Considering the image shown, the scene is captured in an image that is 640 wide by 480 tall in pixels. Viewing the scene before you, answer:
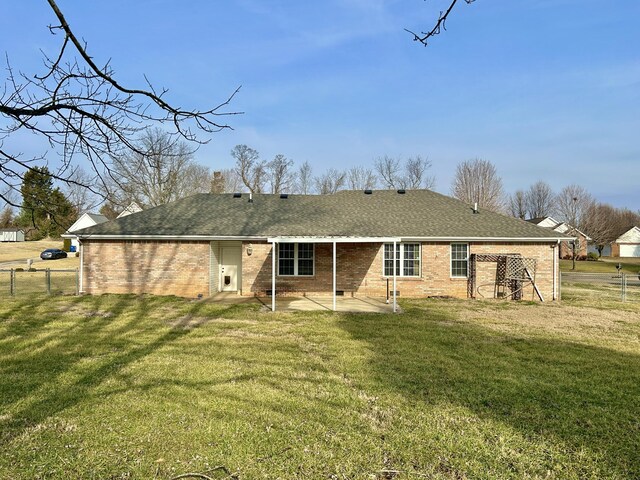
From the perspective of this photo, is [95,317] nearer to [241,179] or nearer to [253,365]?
[253,365]

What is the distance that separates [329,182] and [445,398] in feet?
164

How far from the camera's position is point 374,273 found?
1622 centimetres

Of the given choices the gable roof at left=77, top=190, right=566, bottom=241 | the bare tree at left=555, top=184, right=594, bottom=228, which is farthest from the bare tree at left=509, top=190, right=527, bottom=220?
the gable roof at left=77, top=190, right=566, bottom=241

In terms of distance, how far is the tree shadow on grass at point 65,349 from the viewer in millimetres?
4996

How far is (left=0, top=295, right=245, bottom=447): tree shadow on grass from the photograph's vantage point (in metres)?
5.00

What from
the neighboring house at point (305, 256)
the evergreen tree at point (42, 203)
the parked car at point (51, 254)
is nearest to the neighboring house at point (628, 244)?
the neighboring house at point (305, 256)

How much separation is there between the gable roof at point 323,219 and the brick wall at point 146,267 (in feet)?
1.76

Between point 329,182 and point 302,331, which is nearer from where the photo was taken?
point 302,331

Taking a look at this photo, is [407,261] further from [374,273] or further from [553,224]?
[553,224]

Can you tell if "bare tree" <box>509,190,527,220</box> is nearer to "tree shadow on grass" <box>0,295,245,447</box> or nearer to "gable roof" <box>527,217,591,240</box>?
"gable roof" <box>527,217,591,240</box>

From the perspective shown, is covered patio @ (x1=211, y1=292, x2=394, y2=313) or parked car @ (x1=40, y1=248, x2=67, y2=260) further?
parked car @ (x1=40, y1=248, x2=67, y2=260)

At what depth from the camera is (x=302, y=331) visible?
965 centimetres

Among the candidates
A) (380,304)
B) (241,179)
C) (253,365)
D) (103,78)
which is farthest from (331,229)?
(241,179)

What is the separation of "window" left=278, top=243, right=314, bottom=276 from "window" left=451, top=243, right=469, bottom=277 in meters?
5.69
